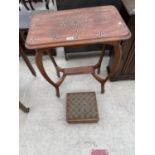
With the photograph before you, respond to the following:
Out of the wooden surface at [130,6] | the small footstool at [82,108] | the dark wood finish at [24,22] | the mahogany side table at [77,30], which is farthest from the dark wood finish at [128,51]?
the dark wood finish at [24,22]

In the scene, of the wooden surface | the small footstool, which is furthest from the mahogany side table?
the small footstool

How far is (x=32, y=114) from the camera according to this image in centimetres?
154

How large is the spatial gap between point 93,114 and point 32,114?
55 centimetres

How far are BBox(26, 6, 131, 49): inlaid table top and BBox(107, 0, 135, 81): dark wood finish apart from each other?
0.15m

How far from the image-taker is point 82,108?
4.78 ft

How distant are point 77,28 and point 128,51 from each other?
0.58m

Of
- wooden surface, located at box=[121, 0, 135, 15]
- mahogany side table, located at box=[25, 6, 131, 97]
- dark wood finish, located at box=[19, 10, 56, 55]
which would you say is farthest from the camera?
dark wood finish, located at box=[19, 10, 56, 55]

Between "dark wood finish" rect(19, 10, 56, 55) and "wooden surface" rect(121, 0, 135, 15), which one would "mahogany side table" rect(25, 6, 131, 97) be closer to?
"wooden surface" rect(121, 0, 135, 15)

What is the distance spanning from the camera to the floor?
1331 mm

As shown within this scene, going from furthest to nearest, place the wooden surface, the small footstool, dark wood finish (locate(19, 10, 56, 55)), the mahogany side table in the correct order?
dark wood finish (locate(19, 10, 56, 55)), the small footstool, the wooden surface, the mahogany side table

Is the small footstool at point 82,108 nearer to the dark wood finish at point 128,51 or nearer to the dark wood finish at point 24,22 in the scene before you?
the dark wood finish at point 128,51

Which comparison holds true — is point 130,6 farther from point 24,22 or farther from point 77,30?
point 24,22

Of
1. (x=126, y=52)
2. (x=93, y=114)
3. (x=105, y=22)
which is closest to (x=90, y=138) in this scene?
(x=93, y=114)
